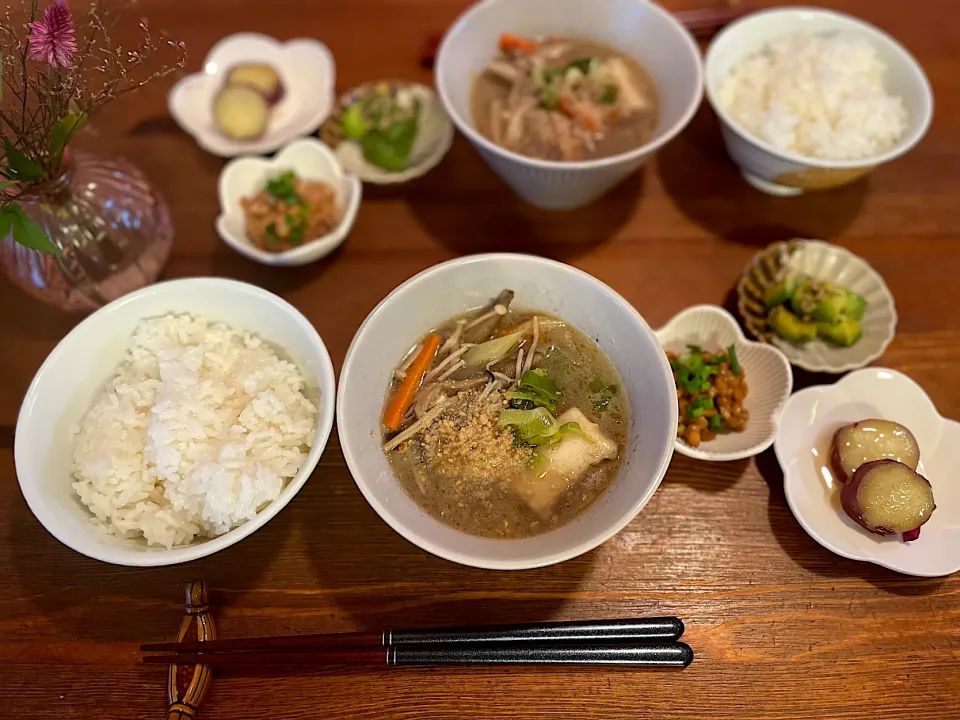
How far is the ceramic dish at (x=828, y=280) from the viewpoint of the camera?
7.77ft

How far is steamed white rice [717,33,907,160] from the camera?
8.64 ft

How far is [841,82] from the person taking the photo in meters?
2.73

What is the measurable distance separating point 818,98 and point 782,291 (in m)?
0.98

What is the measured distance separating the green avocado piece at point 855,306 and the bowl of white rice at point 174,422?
1905mm

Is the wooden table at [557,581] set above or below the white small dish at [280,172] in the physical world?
below

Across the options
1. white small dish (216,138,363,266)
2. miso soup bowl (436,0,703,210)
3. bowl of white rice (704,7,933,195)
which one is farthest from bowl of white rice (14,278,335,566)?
bowl of white rice (704,7,933,195)

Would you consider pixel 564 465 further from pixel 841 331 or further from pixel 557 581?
pixel 841 331

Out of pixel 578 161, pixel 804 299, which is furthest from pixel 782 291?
pixel 578 161

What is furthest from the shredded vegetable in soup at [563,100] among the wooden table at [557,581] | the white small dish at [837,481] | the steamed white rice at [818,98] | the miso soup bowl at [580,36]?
the white small dish at [837,481]

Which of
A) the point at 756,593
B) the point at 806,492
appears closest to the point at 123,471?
the point at 756,593

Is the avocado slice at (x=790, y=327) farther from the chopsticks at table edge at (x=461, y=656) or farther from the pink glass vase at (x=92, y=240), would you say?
the pink glass vase at (x=92, y=240)

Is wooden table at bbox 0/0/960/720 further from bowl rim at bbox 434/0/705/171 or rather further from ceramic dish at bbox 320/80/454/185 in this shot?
bowl rim at bbox 434/0/705/171

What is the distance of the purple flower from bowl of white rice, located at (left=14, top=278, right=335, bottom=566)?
0.70 m

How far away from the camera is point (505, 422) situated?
200 cm
